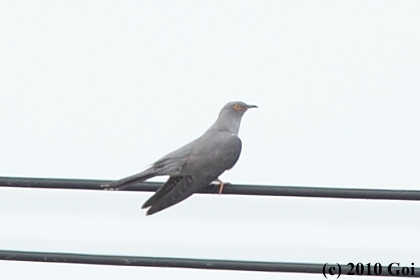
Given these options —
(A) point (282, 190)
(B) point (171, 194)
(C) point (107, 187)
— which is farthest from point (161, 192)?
(A) point (282, 190)

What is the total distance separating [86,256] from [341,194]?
111cm

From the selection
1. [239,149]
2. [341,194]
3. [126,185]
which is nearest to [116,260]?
[126,185]

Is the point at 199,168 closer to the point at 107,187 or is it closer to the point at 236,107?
the point at 236,107

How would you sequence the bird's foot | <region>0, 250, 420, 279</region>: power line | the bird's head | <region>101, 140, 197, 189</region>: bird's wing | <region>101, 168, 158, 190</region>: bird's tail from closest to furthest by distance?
<region>0, 250, 420, 279</region>: power line → the bird's foot → <region>101, 168, 158, 190</region>: bird's tail → <region>101, 140, 197, 189</region>: bird's wing → the bird's head

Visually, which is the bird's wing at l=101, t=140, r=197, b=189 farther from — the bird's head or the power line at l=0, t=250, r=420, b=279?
the power line at l=0, t=250, r=420, b=279

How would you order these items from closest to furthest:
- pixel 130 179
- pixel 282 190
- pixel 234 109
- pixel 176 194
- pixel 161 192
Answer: pixel 282 190 → pixel 130 179 → pixel 161 192 → pixel 176 194 → pixel 234 109

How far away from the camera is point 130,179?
13.3ft

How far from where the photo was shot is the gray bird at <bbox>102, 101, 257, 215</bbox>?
13.9 feet

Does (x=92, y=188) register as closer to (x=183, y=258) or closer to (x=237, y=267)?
(x=183, y=258)

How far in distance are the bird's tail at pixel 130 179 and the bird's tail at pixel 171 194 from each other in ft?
0.36

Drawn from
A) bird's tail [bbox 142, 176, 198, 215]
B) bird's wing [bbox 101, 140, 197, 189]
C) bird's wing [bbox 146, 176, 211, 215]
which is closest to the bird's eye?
bird's wing [bbox 101, 140, 197, 189]

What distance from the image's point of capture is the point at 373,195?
131 inches

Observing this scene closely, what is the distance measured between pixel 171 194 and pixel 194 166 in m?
0.45

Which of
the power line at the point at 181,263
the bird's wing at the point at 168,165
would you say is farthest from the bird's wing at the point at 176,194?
the power line at the point at 181,263
